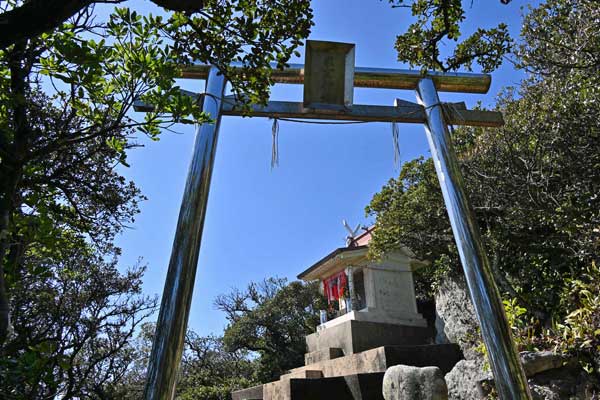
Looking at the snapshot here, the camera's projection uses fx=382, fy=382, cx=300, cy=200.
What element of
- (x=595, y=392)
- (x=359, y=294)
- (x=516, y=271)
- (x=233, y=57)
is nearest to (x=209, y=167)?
(x=233, y=57)

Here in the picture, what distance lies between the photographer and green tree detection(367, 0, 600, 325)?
16.9 ft

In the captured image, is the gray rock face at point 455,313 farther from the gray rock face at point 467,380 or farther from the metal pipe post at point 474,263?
the metal pipe post at point 474,263

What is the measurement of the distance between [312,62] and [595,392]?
4.90 metres

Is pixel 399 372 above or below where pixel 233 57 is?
below

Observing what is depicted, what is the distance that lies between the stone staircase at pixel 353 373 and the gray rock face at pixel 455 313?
2.19ft

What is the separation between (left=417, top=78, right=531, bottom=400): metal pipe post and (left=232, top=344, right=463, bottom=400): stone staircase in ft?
9.19

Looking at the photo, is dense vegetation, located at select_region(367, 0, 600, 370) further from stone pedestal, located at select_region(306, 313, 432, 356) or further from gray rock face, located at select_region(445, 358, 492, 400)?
stone pedestal, located at select_region(306, 313, 432, 356)

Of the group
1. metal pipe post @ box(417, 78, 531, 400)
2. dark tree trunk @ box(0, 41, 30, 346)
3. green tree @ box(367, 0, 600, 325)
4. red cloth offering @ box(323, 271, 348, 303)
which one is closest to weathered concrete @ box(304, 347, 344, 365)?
red cloth offering @ box(323, 271, 348, 303)

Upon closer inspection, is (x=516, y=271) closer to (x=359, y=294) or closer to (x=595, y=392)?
(x=595, y=392)

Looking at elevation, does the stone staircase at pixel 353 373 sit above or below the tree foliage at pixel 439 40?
below

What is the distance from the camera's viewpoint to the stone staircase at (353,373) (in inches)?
200

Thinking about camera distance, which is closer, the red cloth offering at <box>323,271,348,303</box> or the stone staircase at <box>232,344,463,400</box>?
the stone staircase at <box>232,344,463,400</box>

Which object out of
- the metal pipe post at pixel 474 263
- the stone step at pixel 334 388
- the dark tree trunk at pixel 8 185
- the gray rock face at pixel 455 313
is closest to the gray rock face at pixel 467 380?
the stone step at pixel 334 388

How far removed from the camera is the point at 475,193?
23.1ft
